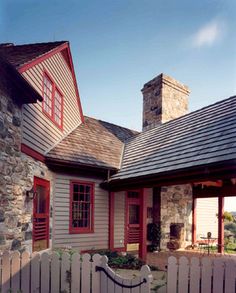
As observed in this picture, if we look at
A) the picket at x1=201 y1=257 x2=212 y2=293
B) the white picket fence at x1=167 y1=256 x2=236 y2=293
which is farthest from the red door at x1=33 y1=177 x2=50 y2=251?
the picket at x1=201 y1=257 x2=212 y2=293

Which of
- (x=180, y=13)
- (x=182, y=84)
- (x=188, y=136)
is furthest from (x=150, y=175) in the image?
(x=182, y=84)

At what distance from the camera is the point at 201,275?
185 inches

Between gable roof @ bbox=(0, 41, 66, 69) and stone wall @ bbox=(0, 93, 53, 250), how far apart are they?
4.53 feet

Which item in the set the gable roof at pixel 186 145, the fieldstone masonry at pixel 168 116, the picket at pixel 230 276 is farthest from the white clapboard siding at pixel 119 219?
the picket at pixel 230 276

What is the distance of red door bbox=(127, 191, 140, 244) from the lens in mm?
12156

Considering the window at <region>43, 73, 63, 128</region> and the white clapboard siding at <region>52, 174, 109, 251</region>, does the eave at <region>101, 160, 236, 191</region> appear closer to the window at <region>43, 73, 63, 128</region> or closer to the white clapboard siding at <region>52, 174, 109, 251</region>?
the white clapboard siding at <region>52, 174, 109, 251</region>

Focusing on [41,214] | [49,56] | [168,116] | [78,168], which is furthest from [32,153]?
[168,116]

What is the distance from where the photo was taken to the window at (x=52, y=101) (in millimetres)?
9289

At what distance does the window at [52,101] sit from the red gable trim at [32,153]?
1345mm

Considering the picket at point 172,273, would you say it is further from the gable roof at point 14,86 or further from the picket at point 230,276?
the gable roof at point 14,86

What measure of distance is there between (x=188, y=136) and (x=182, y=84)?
21.6 feet

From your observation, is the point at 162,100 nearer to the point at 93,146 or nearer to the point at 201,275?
the point at 93,146

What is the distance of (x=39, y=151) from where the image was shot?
28.2 ft

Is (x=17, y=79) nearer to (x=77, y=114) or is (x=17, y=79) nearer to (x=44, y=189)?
(x=44, y=189)
